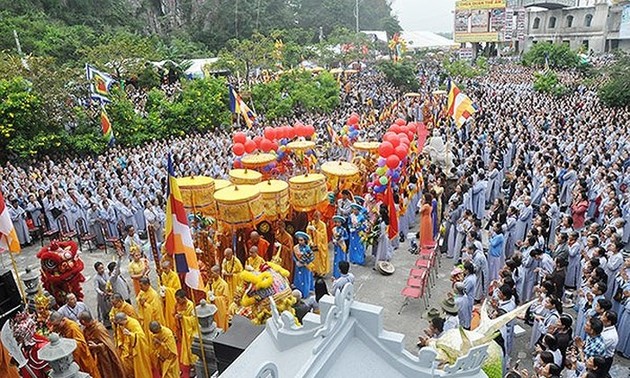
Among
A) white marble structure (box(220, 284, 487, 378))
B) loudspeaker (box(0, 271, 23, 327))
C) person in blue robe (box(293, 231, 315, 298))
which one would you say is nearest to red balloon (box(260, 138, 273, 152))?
person in blue robe (box(293, 231, 315, 298))

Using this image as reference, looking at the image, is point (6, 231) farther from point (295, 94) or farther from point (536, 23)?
point (536, 23)

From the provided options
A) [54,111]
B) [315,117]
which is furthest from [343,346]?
[315,117]

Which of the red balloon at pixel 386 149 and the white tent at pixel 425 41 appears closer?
the red balloon at pixel 386 149

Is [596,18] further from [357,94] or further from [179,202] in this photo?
[179,202]

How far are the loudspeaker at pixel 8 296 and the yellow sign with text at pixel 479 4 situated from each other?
51.8 meters

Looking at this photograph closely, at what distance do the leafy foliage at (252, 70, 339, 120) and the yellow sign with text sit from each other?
98.5 feet

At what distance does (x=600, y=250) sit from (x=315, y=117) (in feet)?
56.3

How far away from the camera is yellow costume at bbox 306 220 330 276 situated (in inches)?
332

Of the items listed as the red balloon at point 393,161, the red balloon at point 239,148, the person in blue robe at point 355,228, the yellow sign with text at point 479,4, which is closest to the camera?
the person in blue robe at point 355,228

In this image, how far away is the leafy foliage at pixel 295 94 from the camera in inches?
909

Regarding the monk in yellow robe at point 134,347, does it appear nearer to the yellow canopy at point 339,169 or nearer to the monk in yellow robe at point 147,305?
the monk in yellow robe at point 147,305

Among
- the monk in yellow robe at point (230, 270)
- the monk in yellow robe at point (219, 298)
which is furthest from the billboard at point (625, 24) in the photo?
the monk in yellow robe at point (219, 298)

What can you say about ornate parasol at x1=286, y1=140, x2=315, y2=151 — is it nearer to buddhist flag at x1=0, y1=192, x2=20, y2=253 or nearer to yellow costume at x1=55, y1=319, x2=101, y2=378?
buddhist flag at x1=0, y1=192, x2=20, y2=253

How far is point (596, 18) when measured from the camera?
150 ft
